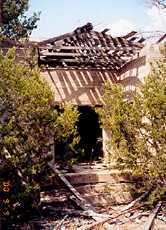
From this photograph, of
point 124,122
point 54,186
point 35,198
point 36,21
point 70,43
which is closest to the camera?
point 35,198

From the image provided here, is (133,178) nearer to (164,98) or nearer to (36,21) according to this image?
(164,98)

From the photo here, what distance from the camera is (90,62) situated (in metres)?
15.1

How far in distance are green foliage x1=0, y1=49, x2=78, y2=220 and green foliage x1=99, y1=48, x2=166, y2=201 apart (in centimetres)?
139

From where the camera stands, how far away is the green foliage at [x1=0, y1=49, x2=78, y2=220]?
9711 millimetres

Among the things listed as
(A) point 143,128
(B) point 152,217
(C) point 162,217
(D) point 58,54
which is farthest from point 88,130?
(B) point 152,217

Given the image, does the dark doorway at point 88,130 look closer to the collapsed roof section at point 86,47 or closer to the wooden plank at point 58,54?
the collapsed roof section at point 86,47

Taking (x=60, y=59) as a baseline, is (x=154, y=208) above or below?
below

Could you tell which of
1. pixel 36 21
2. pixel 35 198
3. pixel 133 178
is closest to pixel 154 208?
pixel 133 178

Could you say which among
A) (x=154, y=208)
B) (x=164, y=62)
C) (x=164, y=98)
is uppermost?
(x=164, y=62)

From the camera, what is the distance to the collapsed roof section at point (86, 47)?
13680 mm

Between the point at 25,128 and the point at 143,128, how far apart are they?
333cm

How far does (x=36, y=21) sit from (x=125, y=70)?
378 cm

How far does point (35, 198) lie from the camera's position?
10664mm

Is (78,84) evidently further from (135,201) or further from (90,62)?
(135,201)
